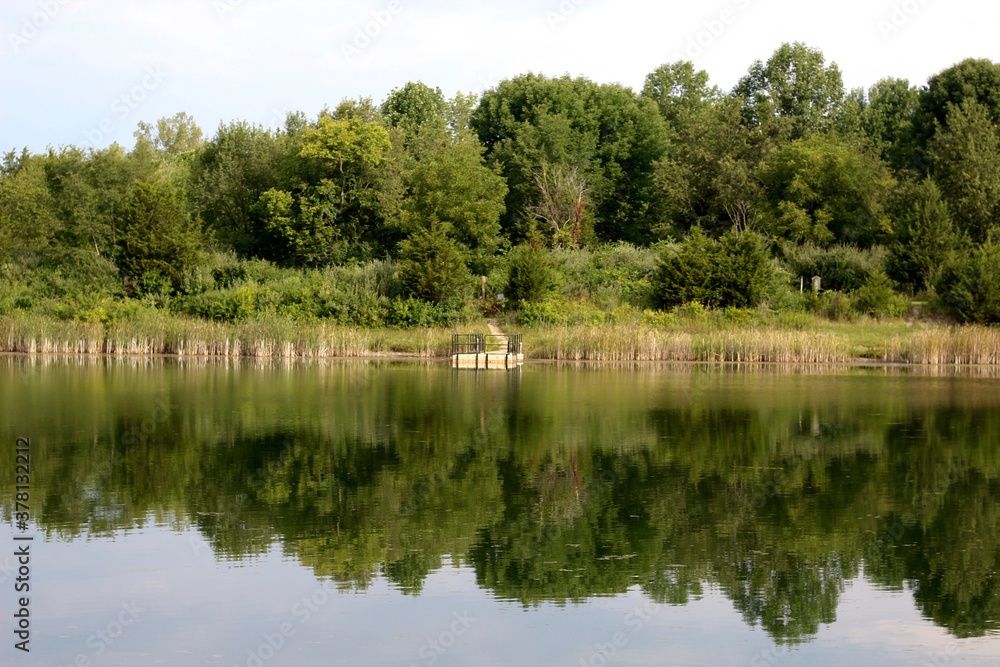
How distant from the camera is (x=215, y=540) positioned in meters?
13.9

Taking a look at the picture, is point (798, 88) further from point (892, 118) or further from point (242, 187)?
point (242, 187)

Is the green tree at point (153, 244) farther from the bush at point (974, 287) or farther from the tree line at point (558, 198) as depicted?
the bush at point (974, 287)

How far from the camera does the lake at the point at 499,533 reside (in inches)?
421

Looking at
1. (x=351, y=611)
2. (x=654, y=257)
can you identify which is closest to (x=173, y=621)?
(x=351, y=611)

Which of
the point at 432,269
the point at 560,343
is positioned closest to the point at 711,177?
the point at 432,269

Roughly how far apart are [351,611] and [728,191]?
2166 inches

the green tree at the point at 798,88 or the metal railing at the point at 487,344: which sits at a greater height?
the green tree at the point at 798,88

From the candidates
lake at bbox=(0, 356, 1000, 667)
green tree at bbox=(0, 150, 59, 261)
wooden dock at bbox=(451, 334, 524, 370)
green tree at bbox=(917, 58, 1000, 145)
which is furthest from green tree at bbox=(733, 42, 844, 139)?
lake at bbox=(0, 356, 1000, 667)

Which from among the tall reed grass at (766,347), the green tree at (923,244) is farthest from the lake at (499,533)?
the green tree at (923,244)

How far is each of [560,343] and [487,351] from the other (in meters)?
3.42

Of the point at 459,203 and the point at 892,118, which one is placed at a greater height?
the point at 892,118

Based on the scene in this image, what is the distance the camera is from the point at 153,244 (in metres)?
52.8

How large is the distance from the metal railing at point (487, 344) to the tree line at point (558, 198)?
4983 millimetres

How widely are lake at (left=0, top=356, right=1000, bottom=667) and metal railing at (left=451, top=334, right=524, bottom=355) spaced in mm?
15669
